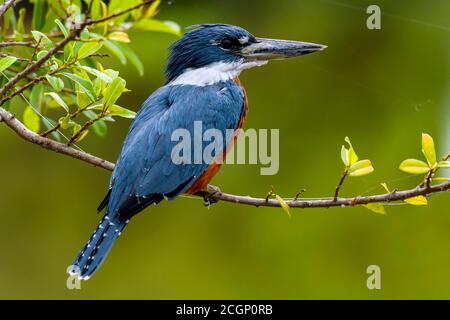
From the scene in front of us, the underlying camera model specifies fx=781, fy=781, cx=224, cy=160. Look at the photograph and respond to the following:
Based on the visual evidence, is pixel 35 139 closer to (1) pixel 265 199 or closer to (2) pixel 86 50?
(2) pixel 86 50

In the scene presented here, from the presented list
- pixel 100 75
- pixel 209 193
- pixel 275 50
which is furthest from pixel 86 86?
pixel 275 50

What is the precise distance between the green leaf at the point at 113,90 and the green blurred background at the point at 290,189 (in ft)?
8.65

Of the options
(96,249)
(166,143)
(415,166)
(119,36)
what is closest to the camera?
(415,166)

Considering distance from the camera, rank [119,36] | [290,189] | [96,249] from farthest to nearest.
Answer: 1. [290,189]
2. [119,36]
3. [96,249]

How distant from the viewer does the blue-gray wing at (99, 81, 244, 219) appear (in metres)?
3.03

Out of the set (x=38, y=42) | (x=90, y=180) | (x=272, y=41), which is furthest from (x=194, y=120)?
(x=90, y=180)

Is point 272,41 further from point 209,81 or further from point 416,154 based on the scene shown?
point 416,154

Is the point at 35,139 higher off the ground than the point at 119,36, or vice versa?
the point at 119,36

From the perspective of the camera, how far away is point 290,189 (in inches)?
210

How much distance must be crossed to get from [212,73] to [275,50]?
0.31m

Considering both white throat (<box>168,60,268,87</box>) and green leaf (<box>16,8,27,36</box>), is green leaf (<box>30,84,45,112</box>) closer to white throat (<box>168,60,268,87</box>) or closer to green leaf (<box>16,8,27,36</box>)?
green leaf (<box>16,8,27,36</box>)

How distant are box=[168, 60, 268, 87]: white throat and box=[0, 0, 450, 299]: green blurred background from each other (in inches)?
A: 63.5

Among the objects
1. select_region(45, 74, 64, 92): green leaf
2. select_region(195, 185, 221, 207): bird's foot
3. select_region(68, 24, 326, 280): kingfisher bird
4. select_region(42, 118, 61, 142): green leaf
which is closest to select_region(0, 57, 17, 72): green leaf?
select_region(45, 74, 64, 92): green leaf

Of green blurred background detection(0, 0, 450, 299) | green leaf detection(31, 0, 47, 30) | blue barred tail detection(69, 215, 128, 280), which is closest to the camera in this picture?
blue barred tail detection(69, 215, 128, 280)
